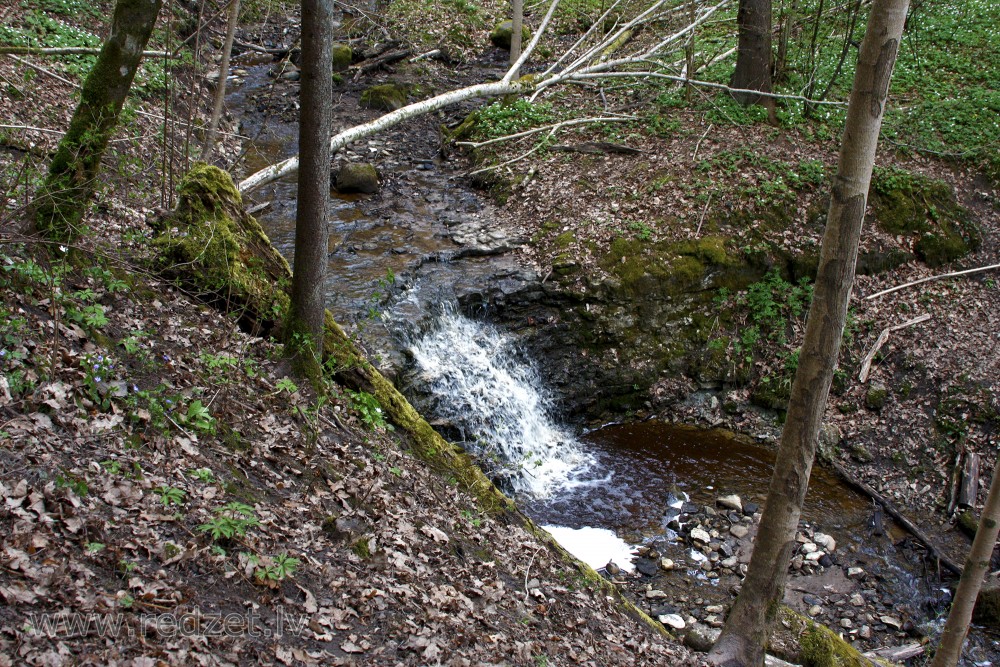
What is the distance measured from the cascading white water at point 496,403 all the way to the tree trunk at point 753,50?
24.6 feet

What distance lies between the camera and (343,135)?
882cm

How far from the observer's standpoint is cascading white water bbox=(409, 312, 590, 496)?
8820mm

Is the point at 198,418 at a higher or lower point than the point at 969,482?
higher

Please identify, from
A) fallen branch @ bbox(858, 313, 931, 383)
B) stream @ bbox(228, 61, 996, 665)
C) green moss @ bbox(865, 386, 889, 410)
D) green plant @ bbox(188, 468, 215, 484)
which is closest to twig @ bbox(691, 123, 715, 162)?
stream @ bbox(228, 61, 996, 665)

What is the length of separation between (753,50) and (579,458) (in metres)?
8.69

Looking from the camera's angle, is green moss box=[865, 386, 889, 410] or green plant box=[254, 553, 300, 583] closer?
green plant box=[254, 553, 300, 583]

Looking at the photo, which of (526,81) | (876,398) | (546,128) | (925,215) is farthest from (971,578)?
(526,81)

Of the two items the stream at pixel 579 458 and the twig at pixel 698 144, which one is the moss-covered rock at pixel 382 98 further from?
the twig at pixel 698 144

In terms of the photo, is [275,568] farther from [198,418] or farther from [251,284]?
[251,284]

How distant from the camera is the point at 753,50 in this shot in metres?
12.6

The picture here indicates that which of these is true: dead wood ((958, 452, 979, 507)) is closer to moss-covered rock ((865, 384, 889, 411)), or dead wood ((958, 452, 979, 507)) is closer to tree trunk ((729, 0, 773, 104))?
moss-covered rock ((865, 384, 889, 411))

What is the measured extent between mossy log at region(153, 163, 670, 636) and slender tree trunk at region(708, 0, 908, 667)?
1030 mm

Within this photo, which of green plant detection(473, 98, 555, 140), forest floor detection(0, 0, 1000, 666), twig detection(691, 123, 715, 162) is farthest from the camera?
green plant detection(473, 98, 555, 140)

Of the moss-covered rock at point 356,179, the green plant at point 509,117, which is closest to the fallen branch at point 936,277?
the green plant at point 509,117
